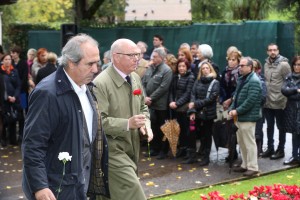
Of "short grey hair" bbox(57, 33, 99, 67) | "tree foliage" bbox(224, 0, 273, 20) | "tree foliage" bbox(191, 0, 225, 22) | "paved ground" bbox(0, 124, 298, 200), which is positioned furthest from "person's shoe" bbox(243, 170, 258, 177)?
"tree foliage" bbox(191, 0, 225, 22)

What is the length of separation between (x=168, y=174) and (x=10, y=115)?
15.0ft

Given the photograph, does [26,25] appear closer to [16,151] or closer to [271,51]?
[16,151]

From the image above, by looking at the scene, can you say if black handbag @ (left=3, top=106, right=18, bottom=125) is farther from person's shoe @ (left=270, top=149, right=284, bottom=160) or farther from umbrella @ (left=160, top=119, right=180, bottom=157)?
person's shoe @ (left=270, top=149, right=284, bottom=160)

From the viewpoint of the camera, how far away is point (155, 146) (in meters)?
14.7

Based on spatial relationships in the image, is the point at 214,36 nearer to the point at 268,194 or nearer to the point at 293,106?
the point at 293,106

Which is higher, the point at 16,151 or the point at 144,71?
the point at 144,71

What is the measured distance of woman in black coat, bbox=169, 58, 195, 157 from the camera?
1359cm

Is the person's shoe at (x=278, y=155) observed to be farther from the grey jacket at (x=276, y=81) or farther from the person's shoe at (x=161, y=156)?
the person's shoe at (x=161, y=156)

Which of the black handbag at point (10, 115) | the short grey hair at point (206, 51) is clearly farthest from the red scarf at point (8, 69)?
the short grey hair at point (206, 51)

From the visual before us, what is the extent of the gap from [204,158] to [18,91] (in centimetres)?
468

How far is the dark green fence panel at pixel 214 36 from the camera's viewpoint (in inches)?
891

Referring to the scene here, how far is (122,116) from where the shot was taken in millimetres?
7594

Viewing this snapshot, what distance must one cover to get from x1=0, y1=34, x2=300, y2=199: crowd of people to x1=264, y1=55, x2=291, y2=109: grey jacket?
2cm

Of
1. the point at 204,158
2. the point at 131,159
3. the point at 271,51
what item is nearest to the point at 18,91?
the point at 204,158
